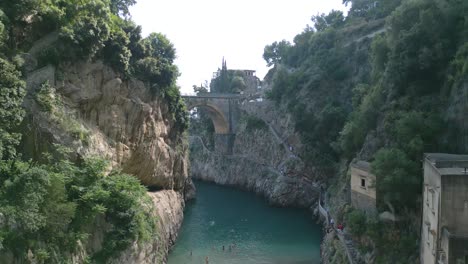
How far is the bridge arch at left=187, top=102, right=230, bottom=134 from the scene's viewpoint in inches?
2340

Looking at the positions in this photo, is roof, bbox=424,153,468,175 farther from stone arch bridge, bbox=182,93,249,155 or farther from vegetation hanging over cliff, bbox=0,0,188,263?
stone arch bridge, bbox=182,93,249,155

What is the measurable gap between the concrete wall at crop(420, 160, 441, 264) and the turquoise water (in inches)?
382

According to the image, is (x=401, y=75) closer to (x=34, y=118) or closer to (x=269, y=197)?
(x=34, y=118)

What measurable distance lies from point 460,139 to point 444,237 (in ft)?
22.1

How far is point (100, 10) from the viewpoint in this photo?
22.7 metres

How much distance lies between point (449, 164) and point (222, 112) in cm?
4597

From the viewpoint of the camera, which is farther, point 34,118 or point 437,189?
point 34,118

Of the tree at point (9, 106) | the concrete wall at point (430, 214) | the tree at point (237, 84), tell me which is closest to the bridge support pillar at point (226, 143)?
the tree at point (237, 84)

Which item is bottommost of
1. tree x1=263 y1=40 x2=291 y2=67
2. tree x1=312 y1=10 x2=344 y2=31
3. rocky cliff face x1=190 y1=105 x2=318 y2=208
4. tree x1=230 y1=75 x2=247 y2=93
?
rocky cliff face x1=190 y1=105 x2=318 y2=208

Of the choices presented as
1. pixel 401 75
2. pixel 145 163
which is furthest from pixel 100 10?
pixel 401 75

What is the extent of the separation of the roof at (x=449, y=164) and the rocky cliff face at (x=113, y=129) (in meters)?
13.3

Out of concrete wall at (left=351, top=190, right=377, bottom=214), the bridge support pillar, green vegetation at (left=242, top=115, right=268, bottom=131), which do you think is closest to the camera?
concrete wall at (left=351, top=190, right=377, bottom=214)

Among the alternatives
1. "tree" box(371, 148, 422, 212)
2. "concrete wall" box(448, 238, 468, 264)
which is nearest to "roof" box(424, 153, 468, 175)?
"tree" box(371, 148, 422, 212)

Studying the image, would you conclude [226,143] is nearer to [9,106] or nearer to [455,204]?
[9,106]
